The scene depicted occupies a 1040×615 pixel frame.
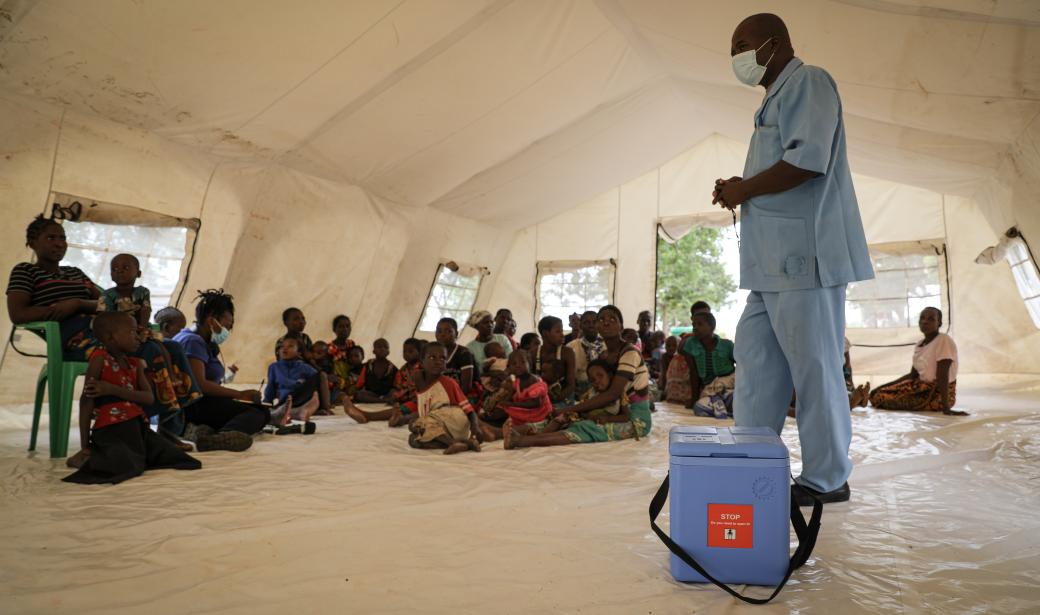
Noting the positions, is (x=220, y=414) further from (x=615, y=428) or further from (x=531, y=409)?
(x=615, y=428)

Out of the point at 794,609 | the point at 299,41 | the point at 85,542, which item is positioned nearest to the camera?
the point at 794,609

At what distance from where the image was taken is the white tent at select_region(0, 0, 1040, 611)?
3.51 meters

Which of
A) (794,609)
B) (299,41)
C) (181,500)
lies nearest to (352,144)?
(299,41)

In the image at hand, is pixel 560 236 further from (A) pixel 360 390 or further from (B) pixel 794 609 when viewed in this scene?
(B) pixel 794 609

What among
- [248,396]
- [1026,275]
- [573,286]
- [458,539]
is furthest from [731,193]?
[573,286]

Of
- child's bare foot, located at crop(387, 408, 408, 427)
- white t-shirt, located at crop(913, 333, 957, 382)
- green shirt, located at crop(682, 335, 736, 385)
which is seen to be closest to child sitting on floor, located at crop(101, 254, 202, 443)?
child's bare foot, located at crop(387, 408, 408, 427)

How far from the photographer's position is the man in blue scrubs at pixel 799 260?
5.90 feet

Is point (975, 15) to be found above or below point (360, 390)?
above

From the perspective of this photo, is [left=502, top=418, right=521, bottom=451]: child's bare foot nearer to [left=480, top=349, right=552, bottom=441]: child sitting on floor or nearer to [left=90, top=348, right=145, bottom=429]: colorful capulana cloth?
[left=480, top=349, right=552, bottom=441]: child sitting on floor

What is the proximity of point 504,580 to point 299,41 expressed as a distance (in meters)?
3.63

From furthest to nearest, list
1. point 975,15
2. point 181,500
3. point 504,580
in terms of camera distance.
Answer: point 975,15 → point 181,500 → point 504,580

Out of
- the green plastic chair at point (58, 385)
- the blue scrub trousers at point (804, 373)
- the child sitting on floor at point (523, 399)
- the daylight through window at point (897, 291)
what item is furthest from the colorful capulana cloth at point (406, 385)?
the daylight through window at point (897, 291)

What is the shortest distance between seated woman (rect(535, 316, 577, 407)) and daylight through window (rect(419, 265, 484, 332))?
144 inches

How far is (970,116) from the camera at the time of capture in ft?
13.0
